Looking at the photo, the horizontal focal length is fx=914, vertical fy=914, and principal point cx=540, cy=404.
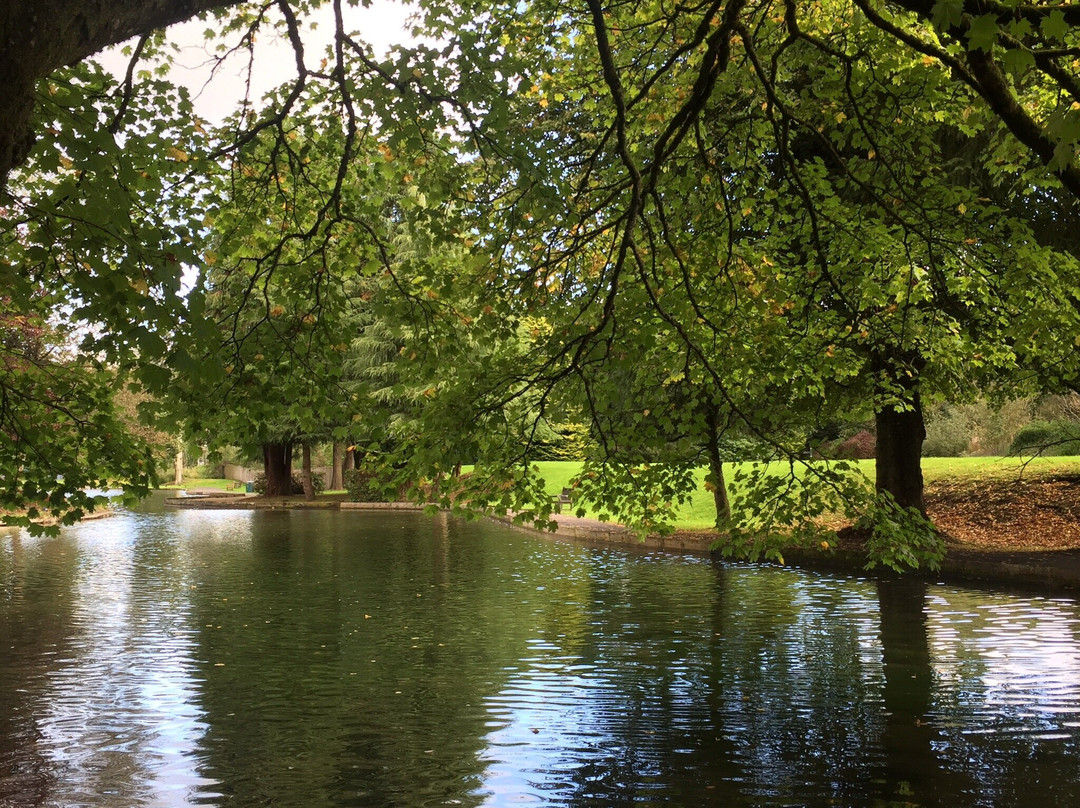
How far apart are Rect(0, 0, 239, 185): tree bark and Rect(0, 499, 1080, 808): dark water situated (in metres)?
4.25

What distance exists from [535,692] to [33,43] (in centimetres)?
667

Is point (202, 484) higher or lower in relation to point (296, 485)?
lower

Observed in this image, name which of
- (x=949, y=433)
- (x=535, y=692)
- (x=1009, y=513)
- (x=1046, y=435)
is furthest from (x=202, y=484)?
(x=535, y=692)

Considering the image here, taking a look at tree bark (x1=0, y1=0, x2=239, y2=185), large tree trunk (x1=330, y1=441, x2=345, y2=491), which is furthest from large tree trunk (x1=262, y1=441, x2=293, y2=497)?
tree bark (x1=0, y1=0, x2=239, y2=185)

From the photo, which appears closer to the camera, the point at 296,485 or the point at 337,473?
the point at 337,473

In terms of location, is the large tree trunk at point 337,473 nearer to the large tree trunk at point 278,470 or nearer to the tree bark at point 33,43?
the large tree trunk at point 278,470

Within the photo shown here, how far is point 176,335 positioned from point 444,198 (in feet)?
13.8

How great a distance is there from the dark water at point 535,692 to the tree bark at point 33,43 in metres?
4.25

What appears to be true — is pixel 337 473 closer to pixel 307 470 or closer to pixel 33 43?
pixel 307 470

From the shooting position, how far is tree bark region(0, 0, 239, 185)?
10.4 feet

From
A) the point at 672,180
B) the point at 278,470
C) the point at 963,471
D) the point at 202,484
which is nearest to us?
the point at 672,180

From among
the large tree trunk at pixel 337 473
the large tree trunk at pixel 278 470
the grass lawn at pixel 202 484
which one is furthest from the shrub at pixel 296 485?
the grass lawn at pixel 202 484

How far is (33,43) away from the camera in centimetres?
322

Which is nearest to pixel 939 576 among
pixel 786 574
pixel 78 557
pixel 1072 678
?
pixel 786 574
